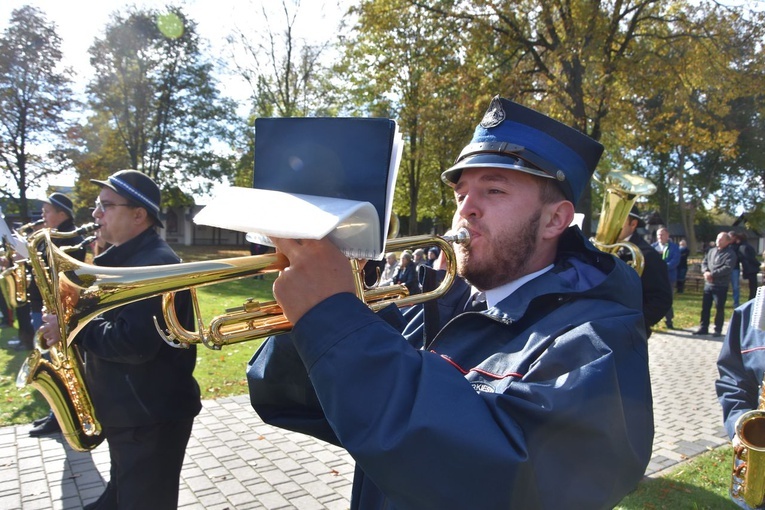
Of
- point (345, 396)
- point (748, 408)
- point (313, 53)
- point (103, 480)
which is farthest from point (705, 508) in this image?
point (313, 53)

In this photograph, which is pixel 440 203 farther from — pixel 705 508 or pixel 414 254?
pixel 705 508

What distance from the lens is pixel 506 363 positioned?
146 centimetres

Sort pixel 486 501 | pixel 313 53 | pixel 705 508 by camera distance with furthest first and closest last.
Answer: pixel 313 53 → pixel 705 508 → pixel 486 501

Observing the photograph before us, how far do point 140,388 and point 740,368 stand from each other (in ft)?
11.0

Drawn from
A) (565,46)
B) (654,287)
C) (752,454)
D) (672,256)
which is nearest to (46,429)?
(752,454)

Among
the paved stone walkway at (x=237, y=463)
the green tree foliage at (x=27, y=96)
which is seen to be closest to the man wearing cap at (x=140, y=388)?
the paved stone walkway at (x=237, y=463)

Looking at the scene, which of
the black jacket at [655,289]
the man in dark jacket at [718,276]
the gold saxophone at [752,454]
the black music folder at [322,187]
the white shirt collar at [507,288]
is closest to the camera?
the black music folder at [322,187]

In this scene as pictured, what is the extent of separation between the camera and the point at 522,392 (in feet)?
4.10

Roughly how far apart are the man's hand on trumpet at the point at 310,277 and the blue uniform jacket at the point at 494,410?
38 millimetres

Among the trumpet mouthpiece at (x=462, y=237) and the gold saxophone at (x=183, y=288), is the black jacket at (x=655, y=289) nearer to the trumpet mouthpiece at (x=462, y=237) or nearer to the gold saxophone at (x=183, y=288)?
the gold saxophone at (x=183, y=288)

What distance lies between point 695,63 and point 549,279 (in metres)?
15.4

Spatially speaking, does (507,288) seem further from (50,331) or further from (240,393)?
(240,393)

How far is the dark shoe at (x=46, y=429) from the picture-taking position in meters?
5.39

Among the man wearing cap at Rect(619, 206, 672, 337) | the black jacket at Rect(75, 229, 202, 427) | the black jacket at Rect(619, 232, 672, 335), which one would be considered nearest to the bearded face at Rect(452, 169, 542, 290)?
the black jacket at Rect(75, 229, 202, 427)
